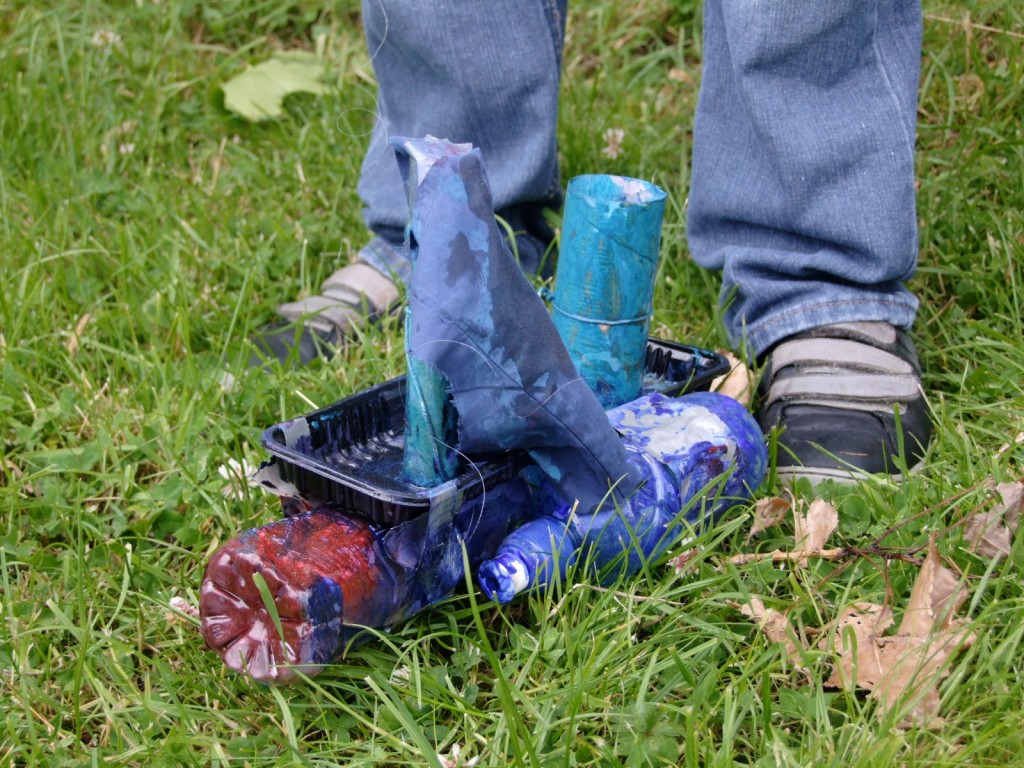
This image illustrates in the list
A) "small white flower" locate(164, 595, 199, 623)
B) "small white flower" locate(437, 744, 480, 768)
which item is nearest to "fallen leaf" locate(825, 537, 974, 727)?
"small white flower" locate(437, 744, 480, 768)

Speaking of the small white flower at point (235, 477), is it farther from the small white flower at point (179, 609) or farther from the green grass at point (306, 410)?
the small white flower at point (179, 609)

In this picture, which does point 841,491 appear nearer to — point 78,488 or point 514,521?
point 514,521

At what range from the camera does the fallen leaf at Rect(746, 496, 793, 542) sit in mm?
1524

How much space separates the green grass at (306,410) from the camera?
125cm

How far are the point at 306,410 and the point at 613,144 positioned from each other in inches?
43.4

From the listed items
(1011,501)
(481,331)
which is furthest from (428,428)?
(1011,501)

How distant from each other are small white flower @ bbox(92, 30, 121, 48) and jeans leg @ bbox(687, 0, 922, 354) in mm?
1953

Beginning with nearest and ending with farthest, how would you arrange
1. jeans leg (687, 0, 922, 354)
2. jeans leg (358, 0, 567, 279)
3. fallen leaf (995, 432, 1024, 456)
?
1. fallen leaf (995, 432, 1024, 456)
2. jeans leg (687, 0, 922, 354)
3. jeans leg (358, 0, 567, 279)

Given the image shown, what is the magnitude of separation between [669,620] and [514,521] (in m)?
0.24

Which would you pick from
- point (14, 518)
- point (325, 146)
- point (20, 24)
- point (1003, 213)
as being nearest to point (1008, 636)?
point (1003, 213)

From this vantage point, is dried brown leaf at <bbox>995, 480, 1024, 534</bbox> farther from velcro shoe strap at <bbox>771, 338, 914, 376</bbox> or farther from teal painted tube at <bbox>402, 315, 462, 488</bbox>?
teal painted tube at <bbox>402, 315, 462, 488</bbox>

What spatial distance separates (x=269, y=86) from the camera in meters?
2.99

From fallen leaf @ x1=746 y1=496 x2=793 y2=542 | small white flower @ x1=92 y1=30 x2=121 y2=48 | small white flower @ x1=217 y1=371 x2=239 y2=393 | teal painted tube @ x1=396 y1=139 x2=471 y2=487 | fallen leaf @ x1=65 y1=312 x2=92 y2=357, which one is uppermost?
teal painted tube @ x1=396 y1=139 x2=471 y2=487

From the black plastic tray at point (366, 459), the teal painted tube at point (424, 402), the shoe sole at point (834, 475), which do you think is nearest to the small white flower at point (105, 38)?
the black plastic tray at point (366, 459)
